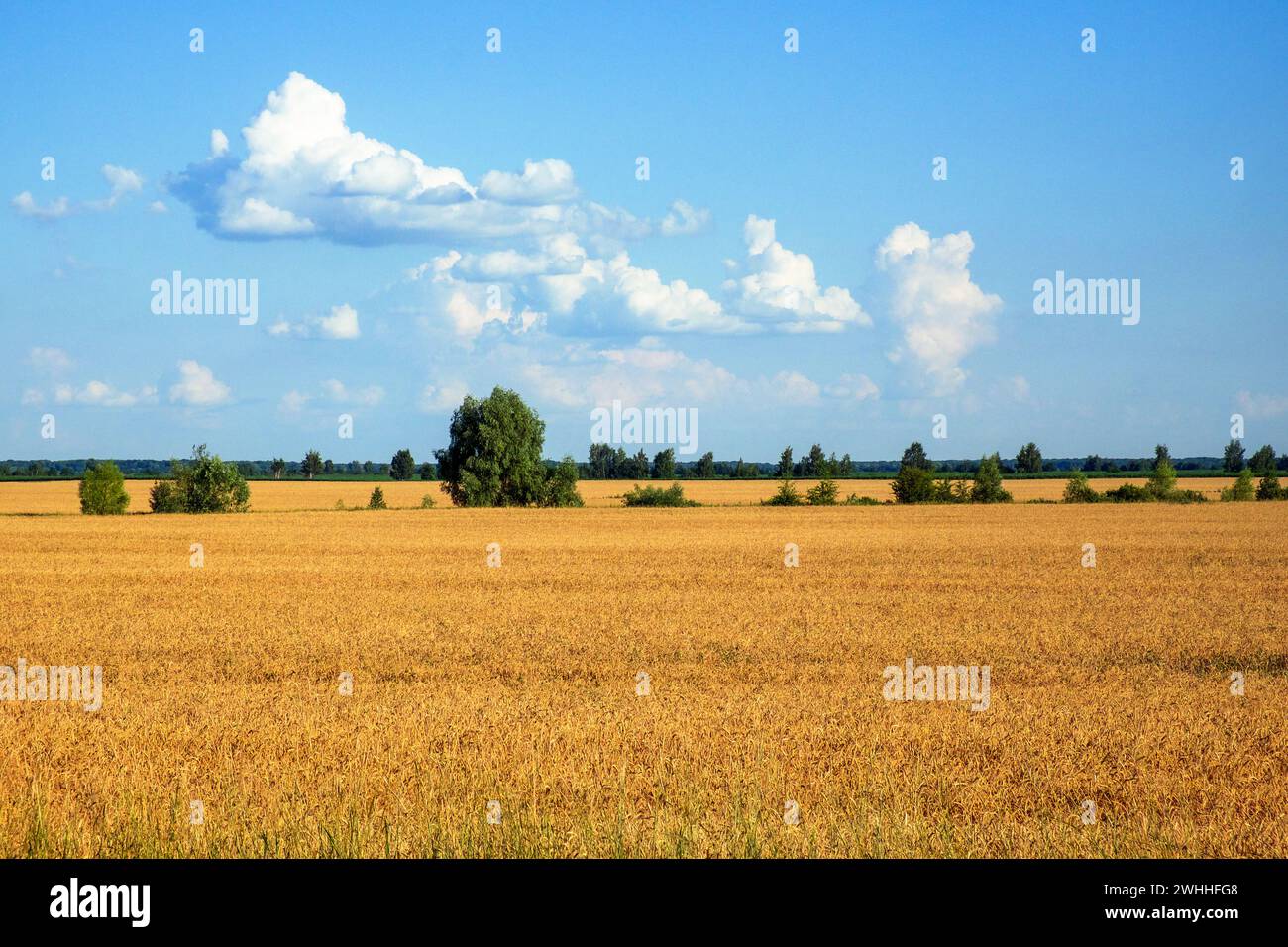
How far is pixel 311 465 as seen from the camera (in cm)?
19250

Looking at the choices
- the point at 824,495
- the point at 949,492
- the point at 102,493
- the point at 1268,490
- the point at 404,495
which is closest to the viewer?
the point at 102,493

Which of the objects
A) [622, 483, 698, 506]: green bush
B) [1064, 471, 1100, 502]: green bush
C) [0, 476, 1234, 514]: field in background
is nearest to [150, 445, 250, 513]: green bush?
[0, 476, 1234, 514]: field in background

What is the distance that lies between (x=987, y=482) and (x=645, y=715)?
81.3 metres

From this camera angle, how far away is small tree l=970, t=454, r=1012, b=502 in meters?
88.6

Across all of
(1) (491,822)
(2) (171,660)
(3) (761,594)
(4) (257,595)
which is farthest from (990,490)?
(1) (491,822)

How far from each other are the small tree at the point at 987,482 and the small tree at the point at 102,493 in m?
Answer: 64.6

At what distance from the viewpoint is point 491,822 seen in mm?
8609

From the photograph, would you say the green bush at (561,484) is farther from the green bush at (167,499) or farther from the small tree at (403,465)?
the small tree at (403,465)

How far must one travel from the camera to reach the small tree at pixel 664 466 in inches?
6009

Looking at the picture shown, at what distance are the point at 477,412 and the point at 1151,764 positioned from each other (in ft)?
267

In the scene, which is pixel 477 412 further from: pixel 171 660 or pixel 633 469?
pixel 633 469

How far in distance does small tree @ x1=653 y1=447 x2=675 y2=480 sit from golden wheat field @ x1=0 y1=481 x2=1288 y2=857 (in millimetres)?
119317

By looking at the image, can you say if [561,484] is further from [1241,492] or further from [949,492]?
[1241,492]

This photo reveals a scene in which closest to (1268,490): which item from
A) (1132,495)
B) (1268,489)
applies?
(1268,489)
